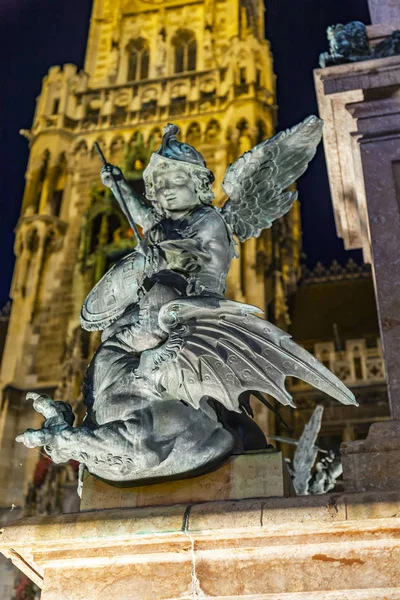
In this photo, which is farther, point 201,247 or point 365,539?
point 201,247

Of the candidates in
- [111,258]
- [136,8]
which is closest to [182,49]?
[136,8]

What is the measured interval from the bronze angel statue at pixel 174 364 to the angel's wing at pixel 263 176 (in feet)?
0.48

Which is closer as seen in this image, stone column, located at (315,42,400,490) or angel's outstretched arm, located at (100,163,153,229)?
stone column, located at (315,42,400,490)

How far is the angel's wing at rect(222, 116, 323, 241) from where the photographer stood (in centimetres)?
452

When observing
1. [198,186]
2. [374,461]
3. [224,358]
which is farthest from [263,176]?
[374,461]

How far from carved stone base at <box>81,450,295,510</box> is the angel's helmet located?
1.65 metres

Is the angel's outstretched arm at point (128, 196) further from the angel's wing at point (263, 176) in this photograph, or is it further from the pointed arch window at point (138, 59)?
the pointed arch window at point (138, 59)

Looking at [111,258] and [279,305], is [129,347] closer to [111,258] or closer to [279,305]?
[279,305]

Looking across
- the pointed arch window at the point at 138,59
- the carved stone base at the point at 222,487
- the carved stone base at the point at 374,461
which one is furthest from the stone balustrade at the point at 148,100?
the carved stone base at the point at 222,487

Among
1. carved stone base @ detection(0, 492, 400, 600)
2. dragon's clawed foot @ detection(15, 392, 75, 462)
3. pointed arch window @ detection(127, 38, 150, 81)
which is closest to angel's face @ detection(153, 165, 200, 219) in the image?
dragon's clawed foot @ detection(15, 392, 75, 462)

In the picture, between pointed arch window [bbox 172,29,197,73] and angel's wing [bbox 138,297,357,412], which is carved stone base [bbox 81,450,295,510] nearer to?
angel's wing [bbox 138,297,357,412]

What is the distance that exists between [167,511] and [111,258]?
70.3 feet

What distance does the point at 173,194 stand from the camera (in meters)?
4.42

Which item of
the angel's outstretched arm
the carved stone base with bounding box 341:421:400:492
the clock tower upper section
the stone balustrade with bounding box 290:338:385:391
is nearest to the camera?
the carved stone base with bounding box 341:421:400:492
